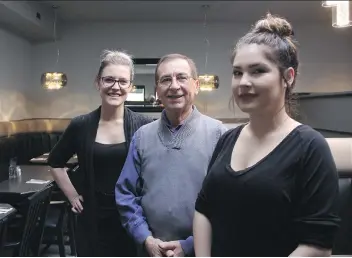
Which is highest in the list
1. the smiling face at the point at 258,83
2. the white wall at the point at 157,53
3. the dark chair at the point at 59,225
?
the white wall at the point at 157,53

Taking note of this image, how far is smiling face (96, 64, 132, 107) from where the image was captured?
1790 mm

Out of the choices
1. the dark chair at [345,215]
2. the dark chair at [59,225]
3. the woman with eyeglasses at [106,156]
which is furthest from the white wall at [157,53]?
the dark chair at [345,215]

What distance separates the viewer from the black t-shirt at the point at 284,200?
90cm

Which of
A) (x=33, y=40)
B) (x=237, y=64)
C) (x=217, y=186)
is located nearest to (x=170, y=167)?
(x=217, y=186)

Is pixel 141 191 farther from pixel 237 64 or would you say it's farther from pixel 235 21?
pixel 235 21

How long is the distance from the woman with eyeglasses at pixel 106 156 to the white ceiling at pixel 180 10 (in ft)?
15.4

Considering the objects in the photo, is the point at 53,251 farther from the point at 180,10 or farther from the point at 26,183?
the point at 180,10

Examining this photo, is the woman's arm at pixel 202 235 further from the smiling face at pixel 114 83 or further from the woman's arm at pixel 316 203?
the smiling face at pixel 114 83

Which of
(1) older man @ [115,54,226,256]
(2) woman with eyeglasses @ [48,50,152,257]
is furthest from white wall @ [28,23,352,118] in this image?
(1) older man @ [115,54,226,256]

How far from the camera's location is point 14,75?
714 cm

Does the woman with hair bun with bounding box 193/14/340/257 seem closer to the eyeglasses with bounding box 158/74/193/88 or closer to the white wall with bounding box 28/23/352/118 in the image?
the eyeglasses with bounding box 158/74/193/88

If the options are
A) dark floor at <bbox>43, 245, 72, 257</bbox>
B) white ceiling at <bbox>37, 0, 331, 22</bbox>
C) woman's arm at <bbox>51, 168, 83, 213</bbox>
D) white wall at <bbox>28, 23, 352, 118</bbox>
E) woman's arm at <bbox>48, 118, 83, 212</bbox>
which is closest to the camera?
woman's arm at <bbox>48, 118, 83, 212</bbox>

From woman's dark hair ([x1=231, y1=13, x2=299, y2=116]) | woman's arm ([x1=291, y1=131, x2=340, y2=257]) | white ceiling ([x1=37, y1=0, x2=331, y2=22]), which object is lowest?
woman's arm ([x1=291, y1=131, x2=340, y2=257])

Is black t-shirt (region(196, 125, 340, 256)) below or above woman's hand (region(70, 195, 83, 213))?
above
